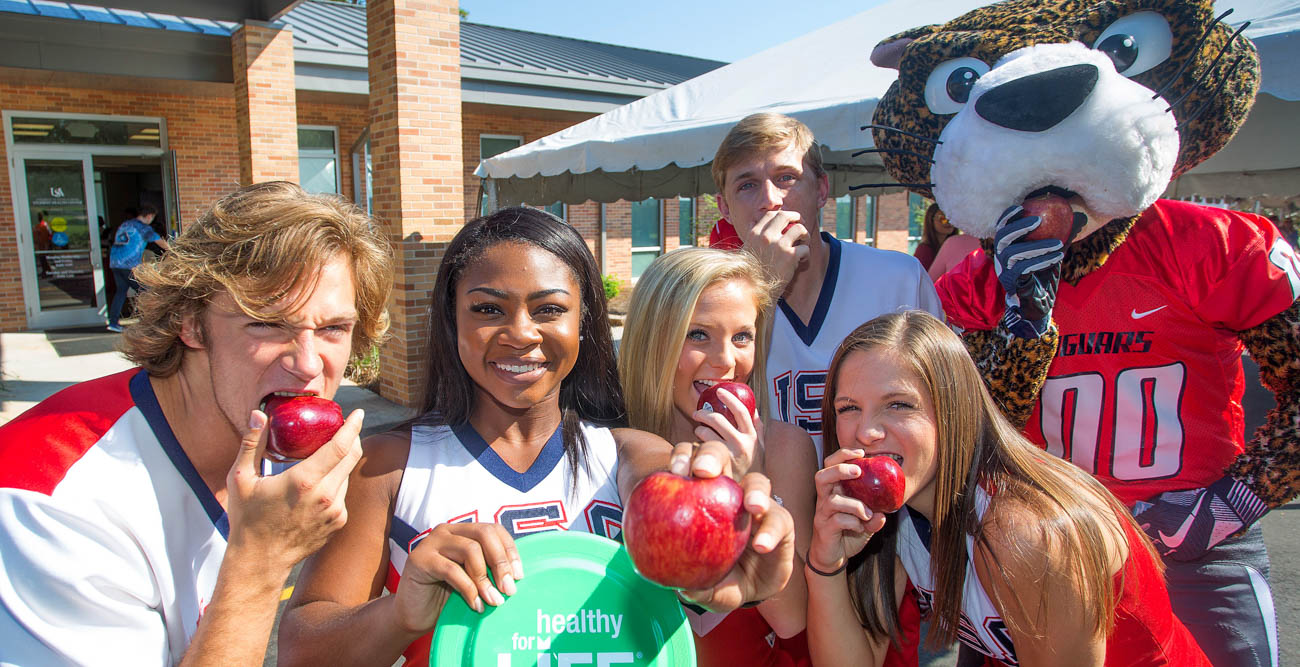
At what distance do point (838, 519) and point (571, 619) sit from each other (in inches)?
24.7

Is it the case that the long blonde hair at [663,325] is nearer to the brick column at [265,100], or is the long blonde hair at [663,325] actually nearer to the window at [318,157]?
the brick column at [265,100]

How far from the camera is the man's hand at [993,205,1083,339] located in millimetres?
1918

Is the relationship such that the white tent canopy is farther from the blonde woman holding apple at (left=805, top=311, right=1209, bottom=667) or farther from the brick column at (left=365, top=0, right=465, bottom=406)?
the blonde woman holding apple at (left=805, top=311, right=1209, bottom=667)

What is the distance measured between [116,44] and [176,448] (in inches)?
419

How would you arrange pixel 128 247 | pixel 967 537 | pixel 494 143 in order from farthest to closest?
pixel 494 143 → pixel 128 247 → pixel 967 537

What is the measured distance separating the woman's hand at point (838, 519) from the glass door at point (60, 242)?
13465 millimetres

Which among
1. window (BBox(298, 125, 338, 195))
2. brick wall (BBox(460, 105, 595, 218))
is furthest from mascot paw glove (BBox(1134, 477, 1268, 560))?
window (BBox(298, 125, 338, 195))

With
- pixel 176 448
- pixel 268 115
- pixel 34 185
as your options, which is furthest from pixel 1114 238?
pixel 34 185

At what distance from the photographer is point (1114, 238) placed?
212 centimetres

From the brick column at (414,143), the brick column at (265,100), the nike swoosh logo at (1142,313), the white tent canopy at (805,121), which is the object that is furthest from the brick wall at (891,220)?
the nike swoosh logo at (1142,313)

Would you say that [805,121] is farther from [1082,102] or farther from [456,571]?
[456,571]

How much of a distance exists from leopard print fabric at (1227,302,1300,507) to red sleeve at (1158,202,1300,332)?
0.14 ft

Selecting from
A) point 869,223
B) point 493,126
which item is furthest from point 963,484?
point 869,223

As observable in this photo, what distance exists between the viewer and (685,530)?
1142 millimetres
